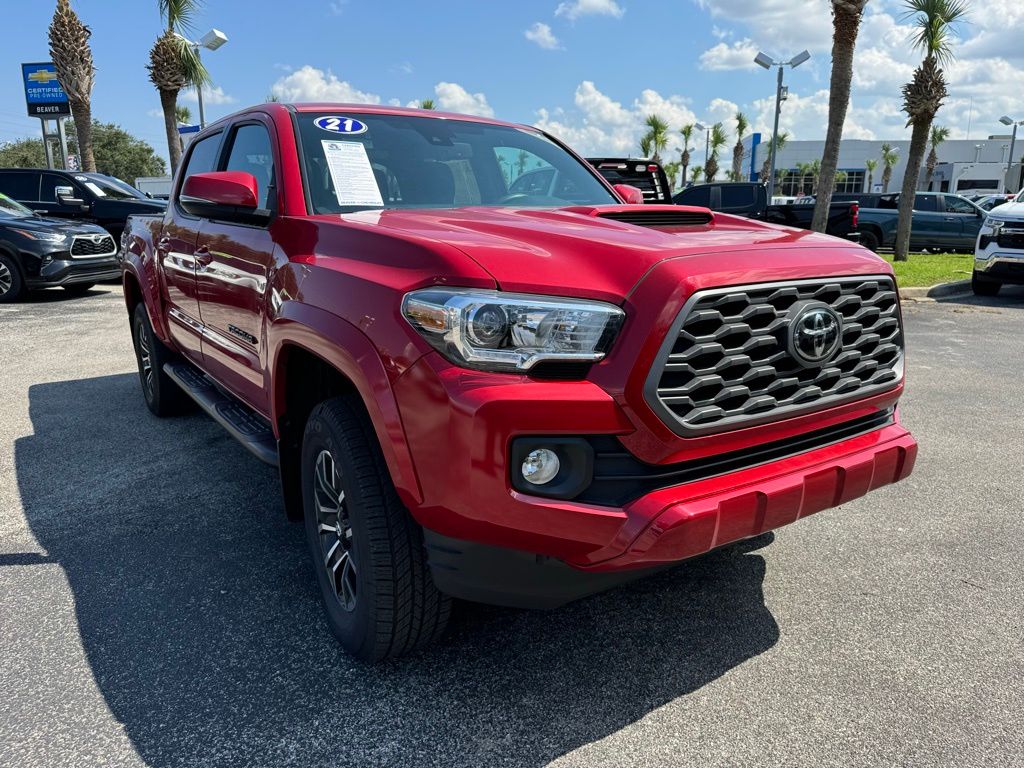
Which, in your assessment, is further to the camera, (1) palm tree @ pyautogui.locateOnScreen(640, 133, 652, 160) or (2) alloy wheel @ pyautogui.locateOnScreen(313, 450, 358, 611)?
(1) palm tree @ pyautogui.locateOnScreen(640, 133, 652, 160)

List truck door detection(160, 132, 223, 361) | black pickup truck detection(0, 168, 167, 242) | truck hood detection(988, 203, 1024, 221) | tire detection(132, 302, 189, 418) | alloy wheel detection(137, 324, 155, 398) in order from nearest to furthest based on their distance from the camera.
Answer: truck door detection(160, 132, 223, 361) → tire detection(132, 302, 189, 418) → alloy wheel detection(137, 324, 155, 398) → truck hood detection(988, 203, 1024, 221) → black pickup truck detection(0, 168, 167, 242)

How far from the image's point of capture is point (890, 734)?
2178mm

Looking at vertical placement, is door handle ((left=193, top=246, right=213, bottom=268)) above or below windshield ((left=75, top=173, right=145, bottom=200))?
below

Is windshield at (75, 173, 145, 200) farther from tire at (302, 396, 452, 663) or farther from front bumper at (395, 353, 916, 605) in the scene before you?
front bumper at (395, 353, 916, 605)

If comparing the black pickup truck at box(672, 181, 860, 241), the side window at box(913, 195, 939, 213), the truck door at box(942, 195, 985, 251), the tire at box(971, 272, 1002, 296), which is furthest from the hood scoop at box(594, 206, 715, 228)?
the side window at box(913, 195, 939, 213)

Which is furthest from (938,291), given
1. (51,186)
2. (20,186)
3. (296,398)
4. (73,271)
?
(20,186)

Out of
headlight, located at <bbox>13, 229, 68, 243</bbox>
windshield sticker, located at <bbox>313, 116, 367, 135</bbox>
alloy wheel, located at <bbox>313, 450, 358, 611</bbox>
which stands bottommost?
alloy wheel, located at <bbox>313, 450, 358, 611</bbox>

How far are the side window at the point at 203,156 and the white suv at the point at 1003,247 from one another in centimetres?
1030

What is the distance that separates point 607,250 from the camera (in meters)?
2.13

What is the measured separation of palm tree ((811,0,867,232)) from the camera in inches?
518

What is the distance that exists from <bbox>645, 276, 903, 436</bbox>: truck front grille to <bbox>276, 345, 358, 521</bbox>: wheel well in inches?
46.9

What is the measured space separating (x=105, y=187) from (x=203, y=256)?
11827 mm

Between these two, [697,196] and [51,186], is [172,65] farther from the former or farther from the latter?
[697,196]

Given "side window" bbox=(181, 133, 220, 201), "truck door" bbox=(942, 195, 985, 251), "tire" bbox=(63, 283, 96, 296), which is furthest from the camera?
"truck door" bbox=(942, 195, 985, 251)
